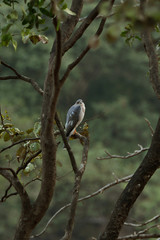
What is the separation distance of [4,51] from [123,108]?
14.2ft

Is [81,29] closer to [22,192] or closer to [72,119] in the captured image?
[22,192]

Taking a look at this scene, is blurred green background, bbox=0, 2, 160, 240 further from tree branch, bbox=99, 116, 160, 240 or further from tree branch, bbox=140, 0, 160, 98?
tree branch, bbox=99, 116, 160, 240

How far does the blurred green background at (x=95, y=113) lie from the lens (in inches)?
479

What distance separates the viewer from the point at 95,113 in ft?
49.6

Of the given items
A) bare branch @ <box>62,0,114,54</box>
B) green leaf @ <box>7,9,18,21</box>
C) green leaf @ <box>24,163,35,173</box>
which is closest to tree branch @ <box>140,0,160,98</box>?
bare branch @ <box>62,0,114,54</box>

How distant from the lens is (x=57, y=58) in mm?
1247

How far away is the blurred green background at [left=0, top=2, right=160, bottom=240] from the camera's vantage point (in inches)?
479

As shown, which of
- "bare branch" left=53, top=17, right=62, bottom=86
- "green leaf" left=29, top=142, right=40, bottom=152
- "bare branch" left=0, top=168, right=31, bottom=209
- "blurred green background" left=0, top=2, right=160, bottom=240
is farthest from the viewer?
"blurred green background" left=0, top=2, right=160, bottom=240

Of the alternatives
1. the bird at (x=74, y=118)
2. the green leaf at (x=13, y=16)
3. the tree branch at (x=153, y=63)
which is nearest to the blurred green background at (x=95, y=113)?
the bird at (x=74, y=118)

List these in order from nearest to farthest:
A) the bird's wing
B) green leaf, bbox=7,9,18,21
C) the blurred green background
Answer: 1. green leaf, bbox=7,9,18,21
2. the bird's wing
3. the blurred green background

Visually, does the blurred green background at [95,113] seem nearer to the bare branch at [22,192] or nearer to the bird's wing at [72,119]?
the bird's wing at [72,119]

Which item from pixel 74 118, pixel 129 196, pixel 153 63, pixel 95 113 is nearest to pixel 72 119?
pixel 74 118

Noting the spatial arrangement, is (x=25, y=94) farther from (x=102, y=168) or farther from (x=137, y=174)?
(x=137, y=174)

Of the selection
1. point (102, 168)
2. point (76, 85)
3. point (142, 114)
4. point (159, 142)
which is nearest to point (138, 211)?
point (102, 168)
